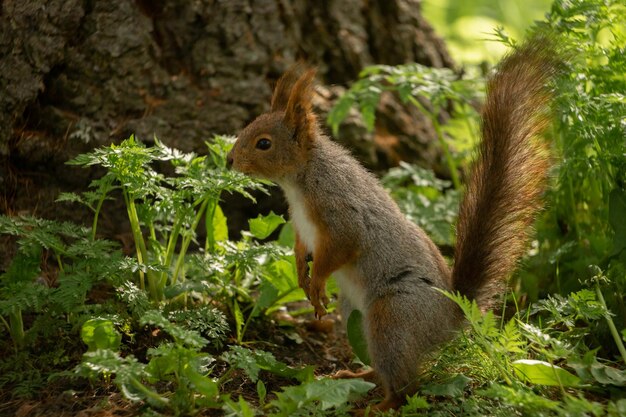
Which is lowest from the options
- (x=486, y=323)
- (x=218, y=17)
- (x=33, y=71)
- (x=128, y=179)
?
(x=486, y=323)

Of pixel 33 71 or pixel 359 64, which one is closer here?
pixel 33 71

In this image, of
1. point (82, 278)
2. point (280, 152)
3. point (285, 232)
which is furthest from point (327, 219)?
point (82, 278)

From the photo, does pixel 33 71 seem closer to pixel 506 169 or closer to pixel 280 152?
pixel 280 152

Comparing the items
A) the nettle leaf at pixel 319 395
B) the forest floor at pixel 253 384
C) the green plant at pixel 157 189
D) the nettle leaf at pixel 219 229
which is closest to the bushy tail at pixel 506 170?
the forest floor at pixel 253 384

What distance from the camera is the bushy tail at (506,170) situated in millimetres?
2627

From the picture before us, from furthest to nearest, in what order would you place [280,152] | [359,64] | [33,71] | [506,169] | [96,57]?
[359,64] → [96,57] → [33,71] → [280,152] → [506,169]

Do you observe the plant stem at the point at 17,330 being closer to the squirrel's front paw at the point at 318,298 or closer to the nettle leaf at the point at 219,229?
the nettle leaf at the point at 219,229

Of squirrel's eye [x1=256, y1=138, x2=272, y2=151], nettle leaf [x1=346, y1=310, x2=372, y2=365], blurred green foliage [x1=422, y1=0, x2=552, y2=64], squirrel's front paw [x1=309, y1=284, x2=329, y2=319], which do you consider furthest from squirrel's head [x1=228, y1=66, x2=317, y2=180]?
blurred green foliage [x1=422, y1=0, x2=552, y2=64]

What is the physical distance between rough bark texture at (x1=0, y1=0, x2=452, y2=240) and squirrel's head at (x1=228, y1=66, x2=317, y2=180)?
33.5 inches

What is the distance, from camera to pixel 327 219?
272 centimetres

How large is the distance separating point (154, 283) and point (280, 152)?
28.0 inches

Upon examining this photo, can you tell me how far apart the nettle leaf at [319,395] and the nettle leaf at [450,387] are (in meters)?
0.34

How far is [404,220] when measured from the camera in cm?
286

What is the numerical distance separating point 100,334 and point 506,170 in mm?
1535
